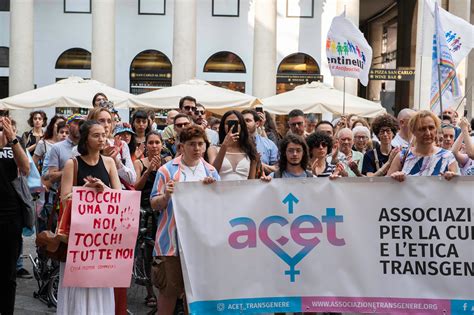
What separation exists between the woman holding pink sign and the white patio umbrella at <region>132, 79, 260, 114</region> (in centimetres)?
1295

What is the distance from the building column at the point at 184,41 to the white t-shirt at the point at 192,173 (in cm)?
2381

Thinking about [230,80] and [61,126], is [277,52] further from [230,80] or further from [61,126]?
[61,126]

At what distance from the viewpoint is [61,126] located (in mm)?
12039

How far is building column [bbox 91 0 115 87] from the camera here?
1243 inches

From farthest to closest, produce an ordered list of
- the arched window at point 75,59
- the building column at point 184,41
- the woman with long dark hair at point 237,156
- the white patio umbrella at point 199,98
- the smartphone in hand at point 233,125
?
the arched window at point 75,59
the building column at point 184,41
the white patio umbrella at point 199,98
the smartphone in hand at point 233,125
the woman with long dark hair at point 237,156

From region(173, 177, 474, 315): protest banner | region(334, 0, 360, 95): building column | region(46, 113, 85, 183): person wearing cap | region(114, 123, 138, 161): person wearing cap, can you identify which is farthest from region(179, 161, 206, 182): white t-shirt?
region(334, 0, 360, 95): building column

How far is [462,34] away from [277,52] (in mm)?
23554

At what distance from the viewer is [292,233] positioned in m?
7.24

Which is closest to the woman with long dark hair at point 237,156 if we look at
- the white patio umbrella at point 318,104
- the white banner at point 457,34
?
the white banner at point 457,34

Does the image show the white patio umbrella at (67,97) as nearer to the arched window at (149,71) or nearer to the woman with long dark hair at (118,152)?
the woman with long dark hair at (118,152)

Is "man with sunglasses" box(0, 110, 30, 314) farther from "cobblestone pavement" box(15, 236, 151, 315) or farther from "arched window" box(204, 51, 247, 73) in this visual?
"arched window" box(204, 51, 247, 73)

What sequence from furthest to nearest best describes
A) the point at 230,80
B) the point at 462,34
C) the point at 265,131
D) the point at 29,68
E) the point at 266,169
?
the point at 230,80, the point at 29,68, the point at 265,131, the point at 462,34, the point at 266,169

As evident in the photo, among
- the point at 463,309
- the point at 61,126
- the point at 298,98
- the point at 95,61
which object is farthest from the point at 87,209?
the point at 95,61

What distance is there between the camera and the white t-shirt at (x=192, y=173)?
25.1 ft
